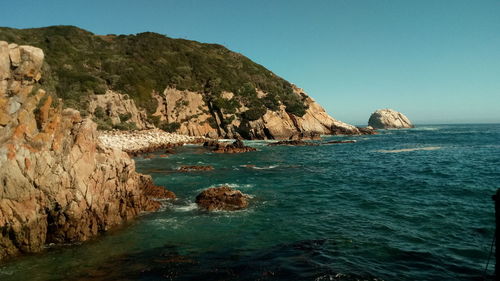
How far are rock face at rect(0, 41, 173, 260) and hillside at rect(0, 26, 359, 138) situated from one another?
164 ft

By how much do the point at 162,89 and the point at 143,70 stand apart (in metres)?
9.21

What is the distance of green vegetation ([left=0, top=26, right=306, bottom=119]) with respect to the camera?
2795 inches

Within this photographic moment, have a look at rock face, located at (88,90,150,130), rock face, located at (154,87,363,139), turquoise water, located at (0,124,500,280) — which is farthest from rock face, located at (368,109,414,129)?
turquoise water, located at (0,124,500,280)

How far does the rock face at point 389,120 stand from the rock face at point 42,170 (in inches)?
7345

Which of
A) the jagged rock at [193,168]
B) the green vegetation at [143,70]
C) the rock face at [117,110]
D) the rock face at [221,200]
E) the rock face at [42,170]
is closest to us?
the rock face at [42,170]

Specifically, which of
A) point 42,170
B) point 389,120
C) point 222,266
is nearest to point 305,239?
point 222,266

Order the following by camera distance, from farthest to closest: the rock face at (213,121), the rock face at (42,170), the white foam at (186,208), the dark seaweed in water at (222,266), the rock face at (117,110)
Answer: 1. the rock face at (213,121)
2. the rock face at (117,110)
3. the white foam at (186,208)
4. the rock face at (42,170)
5. the dark seaweed in water at (222,266)

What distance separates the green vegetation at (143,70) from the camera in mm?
71000

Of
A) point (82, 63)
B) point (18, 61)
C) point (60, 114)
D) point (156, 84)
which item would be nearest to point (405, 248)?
point (60, 114)

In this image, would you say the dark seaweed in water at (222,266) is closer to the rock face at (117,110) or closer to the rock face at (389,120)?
the rock face at (117,110)

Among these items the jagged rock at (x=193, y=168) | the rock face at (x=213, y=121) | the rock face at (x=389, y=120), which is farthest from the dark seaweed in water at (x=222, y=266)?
the rock face at (x=389, y=120)

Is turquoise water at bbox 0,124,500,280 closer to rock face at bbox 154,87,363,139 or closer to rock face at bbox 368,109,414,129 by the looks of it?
rock face at bbox 154,87,363,139

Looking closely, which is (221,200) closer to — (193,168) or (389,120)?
(193,168)

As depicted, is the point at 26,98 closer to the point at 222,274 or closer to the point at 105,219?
the point at 105,219
